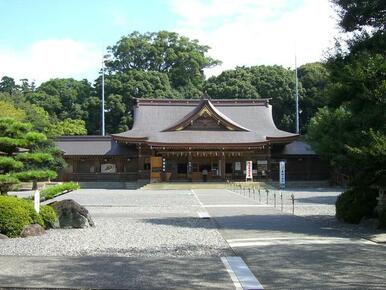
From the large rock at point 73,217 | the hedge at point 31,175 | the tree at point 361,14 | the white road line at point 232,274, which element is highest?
the tree at point 361,14

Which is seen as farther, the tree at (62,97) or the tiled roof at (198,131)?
the tree at (62,97)

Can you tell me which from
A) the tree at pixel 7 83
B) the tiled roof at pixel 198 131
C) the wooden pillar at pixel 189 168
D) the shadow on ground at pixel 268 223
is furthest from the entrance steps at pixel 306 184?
the tree at pixel 7 83

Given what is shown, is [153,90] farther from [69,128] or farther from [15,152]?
[15,152]

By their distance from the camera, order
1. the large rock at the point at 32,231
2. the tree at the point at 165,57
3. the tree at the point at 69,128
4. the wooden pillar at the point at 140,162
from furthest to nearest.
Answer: the tree at the point at 165,57
the tree at the point at 69,128
the wooden pillar at the point at 140,162
the large rock at the point at 32,231

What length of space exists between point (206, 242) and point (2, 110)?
3895 cm

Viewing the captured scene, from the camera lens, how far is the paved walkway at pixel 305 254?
6.88 m

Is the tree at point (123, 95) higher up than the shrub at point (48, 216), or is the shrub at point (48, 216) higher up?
Answer: the tree at point (123, 95)

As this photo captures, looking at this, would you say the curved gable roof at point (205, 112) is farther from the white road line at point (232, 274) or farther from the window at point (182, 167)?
the white road line at point (232, 274)

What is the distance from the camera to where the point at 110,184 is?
148 feet

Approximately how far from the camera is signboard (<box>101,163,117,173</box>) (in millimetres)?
46562

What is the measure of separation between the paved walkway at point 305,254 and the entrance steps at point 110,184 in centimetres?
2885

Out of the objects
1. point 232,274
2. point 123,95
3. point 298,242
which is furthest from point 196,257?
point 123,95

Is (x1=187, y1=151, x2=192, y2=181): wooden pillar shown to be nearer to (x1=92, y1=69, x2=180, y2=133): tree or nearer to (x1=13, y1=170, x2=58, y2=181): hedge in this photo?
(x1=92, y1=69, x2=180, y2=133): tree

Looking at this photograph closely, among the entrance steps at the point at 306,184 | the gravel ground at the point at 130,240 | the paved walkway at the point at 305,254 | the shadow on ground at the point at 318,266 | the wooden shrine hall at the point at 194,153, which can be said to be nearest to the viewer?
the shadow on ground at the point at 318,266
